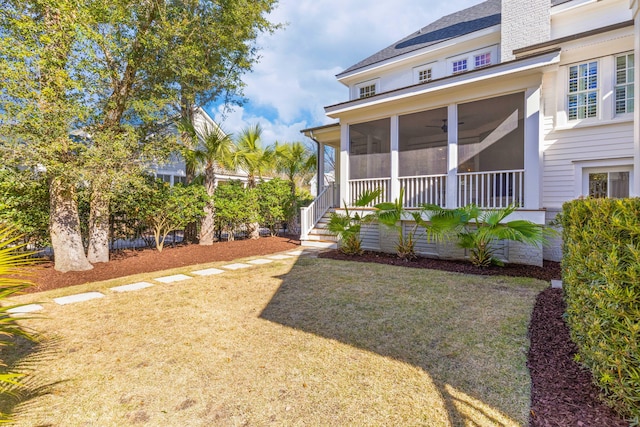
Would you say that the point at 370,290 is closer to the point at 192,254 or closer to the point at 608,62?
the point at 192,254

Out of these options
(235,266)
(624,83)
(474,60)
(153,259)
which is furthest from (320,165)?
(624,83)

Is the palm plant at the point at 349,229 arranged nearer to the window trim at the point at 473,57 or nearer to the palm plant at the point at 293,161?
the palm plant at the point at 293,161

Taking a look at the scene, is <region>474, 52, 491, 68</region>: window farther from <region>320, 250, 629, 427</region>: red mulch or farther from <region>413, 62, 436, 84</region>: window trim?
<region>320, 250, 629, 427</region>: red mulch

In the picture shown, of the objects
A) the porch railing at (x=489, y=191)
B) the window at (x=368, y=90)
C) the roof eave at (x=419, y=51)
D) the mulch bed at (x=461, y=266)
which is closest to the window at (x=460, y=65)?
the roof eave at (x=419, y=51)

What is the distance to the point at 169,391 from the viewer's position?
230cm

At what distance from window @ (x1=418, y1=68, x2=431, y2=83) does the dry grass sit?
8.94 meters

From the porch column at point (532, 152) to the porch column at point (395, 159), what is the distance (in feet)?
9.60

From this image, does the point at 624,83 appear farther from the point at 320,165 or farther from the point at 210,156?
the point at 210,156

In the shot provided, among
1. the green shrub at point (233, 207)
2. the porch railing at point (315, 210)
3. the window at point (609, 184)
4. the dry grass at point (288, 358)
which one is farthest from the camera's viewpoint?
the porch railing at point (315, 210)

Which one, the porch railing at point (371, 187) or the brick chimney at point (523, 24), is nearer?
the brick chimney at point (523, 24)

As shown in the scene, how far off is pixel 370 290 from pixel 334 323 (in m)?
1.50

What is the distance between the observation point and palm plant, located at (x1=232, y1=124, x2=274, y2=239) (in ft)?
32.3

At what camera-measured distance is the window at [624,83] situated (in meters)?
6.79

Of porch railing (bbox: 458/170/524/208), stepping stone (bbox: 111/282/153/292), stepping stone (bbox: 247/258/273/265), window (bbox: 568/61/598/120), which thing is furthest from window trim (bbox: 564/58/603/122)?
stepping stone (bbox: 111/282/153/292)
